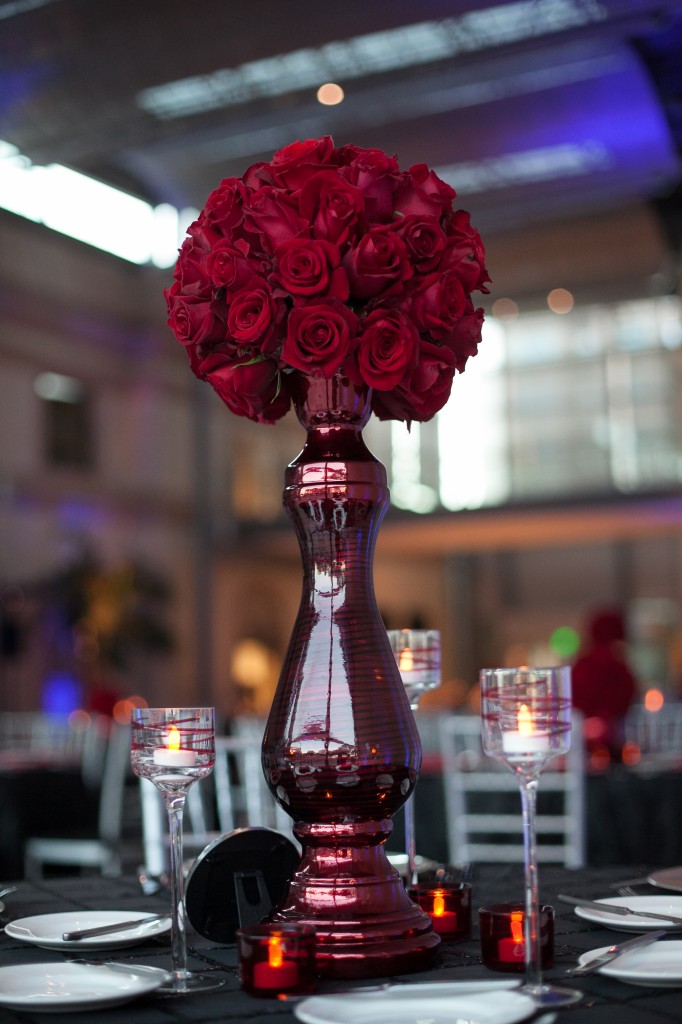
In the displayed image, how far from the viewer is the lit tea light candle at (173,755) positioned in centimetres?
111

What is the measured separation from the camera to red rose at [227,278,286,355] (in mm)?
1162

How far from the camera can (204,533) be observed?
47.4ft

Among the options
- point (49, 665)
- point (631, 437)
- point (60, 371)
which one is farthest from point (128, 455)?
point (631, 437)

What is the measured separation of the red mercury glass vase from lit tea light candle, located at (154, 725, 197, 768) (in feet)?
0.29

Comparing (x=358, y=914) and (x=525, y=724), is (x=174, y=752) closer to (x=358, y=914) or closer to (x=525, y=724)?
(x=358, y=914)

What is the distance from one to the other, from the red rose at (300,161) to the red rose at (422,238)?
10 cm

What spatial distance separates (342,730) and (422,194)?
53cm

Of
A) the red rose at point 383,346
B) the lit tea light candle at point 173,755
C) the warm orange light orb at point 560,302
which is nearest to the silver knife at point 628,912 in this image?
the lit tea light candle at point 173,755

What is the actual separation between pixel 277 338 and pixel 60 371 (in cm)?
1173

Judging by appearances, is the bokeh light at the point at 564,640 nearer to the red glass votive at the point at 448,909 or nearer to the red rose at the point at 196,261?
the red glass votive at the point at 448,909

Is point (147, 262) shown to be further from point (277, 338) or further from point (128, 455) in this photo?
point (277, 338)

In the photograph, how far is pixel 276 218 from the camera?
118cm

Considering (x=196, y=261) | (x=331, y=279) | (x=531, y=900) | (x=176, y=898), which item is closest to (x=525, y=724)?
(x=531, y=900)

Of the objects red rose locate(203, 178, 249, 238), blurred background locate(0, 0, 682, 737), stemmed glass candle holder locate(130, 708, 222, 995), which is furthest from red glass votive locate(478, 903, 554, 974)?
blurred background locate(0, 0, 682, 737)
